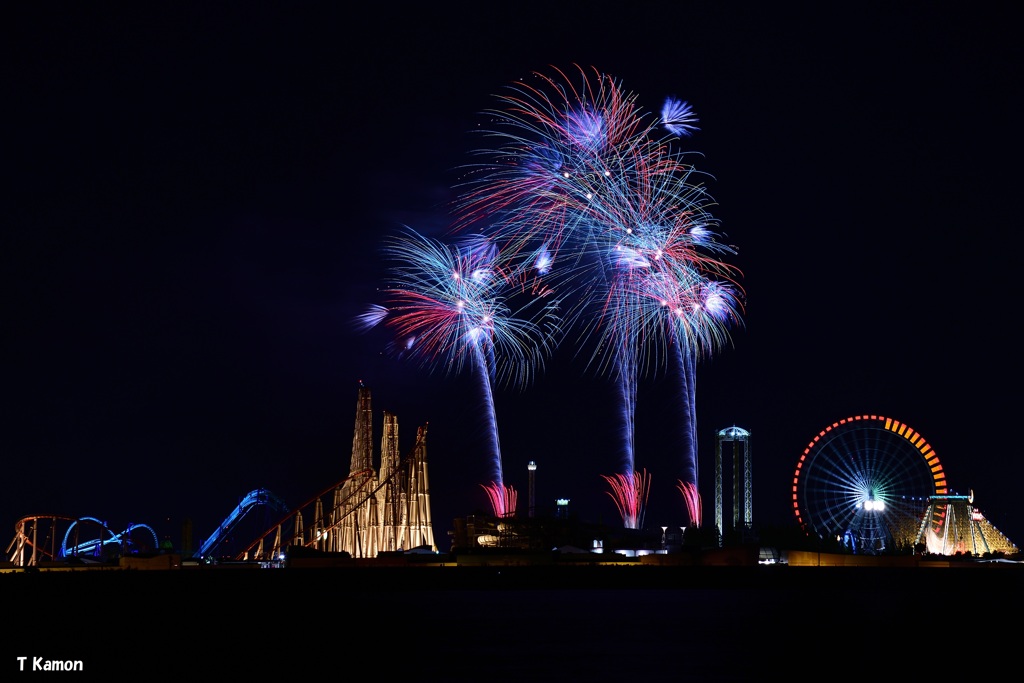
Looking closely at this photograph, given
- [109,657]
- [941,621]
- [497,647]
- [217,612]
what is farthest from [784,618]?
[109,657]

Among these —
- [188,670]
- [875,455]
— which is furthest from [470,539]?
[188,670]

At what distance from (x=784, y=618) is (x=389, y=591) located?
38511 mm

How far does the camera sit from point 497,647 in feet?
150

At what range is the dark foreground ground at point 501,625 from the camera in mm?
39469

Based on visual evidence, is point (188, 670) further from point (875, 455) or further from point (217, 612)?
point (875, 455)

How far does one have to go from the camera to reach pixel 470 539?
408 ft

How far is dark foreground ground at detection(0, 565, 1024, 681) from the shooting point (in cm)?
3947

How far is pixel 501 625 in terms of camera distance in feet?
184

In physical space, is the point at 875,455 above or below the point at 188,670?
above

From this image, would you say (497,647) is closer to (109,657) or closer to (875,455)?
(109,657)

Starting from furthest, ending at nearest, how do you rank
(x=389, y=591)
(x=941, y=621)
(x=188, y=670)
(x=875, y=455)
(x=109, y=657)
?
(x=875, y=455)
(x=389, y=591)
(x=941, y=621)
(x=109, y=657)
(x=188, y=670)

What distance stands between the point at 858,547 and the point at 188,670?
9812 cm

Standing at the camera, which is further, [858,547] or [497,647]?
[858,547]

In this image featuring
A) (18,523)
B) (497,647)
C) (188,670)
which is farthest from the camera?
(18,523)
